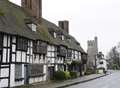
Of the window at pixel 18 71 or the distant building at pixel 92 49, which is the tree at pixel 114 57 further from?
the window at pixel 18 71

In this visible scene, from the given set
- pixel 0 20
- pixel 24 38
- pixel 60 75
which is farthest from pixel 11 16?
pixel 60 75

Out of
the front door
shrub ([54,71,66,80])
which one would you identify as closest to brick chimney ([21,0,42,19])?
the front door

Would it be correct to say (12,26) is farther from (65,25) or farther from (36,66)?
(65,25)

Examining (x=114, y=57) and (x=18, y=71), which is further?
(x=114, y=57)

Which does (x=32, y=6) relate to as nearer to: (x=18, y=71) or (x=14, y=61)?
(x=18, y=71)

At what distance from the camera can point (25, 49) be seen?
3469cm

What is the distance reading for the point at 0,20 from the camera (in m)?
30.4

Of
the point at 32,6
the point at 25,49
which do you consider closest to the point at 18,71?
the point at 25,49

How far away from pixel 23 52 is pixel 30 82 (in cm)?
393

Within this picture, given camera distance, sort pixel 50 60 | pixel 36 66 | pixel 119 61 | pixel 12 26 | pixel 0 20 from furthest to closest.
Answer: pixel 119 61
pixel 50 60
pixel 36 66
pixel 12 26
pixel 0 20

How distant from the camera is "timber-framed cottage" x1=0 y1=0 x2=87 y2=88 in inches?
1188

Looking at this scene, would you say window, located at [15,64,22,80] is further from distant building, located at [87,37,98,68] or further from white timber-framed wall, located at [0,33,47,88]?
distant building, located at [87,37,98,68]

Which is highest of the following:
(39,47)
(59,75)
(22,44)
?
(39,47)

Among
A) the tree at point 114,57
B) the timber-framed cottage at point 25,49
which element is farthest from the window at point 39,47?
the tree at point 114,57
